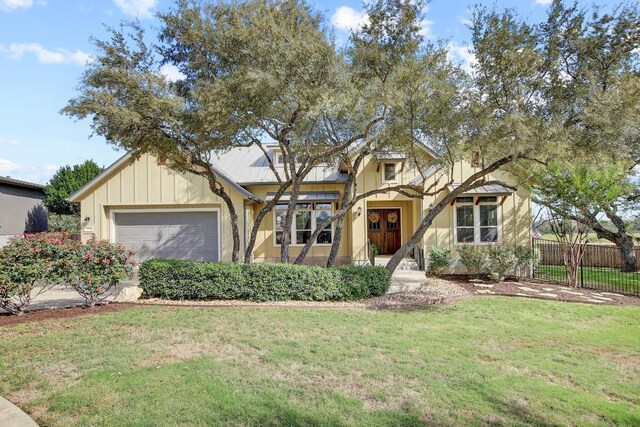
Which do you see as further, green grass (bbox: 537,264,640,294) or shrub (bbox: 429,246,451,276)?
shrub (bbox: 429,246,451,276)

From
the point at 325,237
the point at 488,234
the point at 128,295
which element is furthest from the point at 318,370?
the point at 488,234

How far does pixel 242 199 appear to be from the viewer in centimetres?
1448

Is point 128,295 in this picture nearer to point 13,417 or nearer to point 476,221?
point 13,417

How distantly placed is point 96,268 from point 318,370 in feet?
20.5

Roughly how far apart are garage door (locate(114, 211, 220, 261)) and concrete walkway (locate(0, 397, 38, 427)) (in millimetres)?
11267

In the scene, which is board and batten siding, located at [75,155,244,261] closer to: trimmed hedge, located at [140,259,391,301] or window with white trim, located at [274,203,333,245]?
window with white trim, located at [274,203,333,245]

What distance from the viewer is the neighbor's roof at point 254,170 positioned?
16.2 metres

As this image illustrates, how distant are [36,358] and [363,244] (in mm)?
11962

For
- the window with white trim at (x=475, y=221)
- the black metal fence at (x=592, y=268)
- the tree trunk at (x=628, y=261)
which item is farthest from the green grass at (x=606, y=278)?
the window with white trim at (x=475, y=221)

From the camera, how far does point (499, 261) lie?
13141 mm

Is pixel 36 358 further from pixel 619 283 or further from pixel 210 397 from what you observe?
pixel 619 283

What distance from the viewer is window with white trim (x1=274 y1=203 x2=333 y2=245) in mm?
16172

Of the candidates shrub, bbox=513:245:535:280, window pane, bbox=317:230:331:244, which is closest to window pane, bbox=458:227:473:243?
shrub, bbox=513:245:535:280

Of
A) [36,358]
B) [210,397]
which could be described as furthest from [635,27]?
[36,358]
